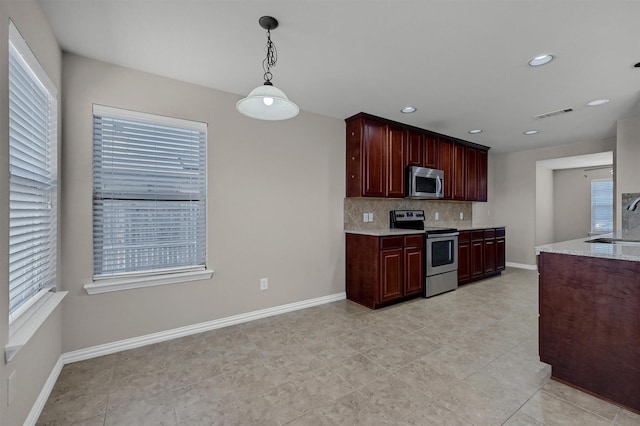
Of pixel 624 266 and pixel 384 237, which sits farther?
pixel 384 237

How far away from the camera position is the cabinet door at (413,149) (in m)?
4.07

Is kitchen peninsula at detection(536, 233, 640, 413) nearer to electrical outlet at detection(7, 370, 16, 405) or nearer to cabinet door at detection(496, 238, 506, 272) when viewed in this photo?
electrical outlet at detection(7, 370, 16, 405)

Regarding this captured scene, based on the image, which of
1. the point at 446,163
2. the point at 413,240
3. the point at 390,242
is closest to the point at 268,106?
the point at 390,242

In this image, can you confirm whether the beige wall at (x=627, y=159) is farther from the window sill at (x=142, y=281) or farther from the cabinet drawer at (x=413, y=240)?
the window sill at (x=142, y=281)

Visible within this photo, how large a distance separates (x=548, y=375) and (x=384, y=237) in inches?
71.6

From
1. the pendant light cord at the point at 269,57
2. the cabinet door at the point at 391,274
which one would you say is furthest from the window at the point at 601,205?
the pendant light cord at the point at 269,57

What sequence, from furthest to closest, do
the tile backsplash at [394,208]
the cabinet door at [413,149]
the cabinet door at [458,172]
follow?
1. the cabinet door at [458,172]
2. the cabinet door at [413,149]
3. the tile backsplash at [394,208]

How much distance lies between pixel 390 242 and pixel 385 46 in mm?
2085

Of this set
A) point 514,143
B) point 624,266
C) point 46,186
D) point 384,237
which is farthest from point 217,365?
point 514,143

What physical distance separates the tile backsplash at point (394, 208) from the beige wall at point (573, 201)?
107 inches

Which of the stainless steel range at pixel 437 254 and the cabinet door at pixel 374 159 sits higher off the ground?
the cabinet door at pixel 374 159

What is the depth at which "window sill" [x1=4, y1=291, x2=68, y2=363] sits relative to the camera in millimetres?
1311

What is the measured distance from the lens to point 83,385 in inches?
77.6

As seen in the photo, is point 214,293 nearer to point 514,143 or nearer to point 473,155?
point 473,155
